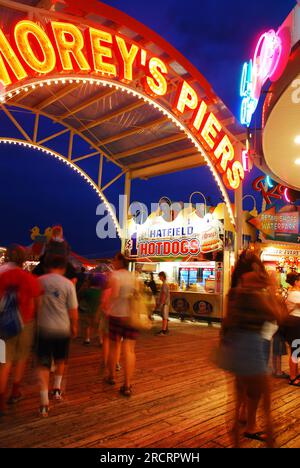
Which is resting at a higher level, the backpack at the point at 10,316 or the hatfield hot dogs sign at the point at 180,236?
the hatfield hot dogs sign at the point at 180,236

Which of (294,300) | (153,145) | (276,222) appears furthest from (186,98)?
(276,222)

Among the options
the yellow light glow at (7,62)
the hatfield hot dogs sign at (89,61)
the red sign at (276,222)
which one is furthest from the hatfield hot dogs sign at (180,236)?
the yellow light glow at (7,62)

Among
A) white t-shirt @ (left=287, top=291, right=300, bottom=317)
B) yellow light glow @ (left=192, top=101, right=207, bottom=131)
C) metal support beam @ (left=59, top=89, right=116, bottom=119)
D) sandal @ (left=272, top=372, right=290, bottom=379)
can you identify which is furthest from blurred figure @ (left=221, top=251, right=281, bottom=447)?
metal support beam @ (left=59, top=89, right=116, bottom=119)

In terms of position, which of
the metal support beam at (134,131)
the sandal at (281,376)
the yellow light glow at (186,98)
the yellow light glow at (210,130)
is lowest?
the sandal at (281,376)

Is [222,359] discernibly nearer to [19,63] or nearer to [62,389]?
[62,389]

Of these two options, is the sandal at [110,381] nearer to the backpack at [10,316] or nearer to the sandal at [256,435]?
the backpack at [10,316]

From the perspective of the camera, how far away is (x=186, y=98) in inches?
367

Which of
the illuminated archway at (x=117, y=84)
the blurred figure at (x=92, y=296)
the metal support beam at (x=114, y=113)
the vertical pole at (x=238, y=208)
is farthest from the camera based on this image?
the vertical pole at (x=238, y=208)

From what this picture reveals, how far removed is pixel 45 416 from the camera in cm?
397

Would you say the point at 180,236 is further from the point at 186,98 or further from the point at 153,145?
the point at 186,98

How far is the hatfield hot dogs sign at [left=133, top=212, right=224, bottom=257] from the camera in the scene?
1329 cm

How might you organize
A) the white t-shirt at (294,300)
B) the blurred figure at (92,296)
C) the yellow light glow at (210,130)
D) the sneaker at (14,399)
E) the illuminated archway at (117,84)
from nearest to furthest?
the sneaker at (14,399)
the white t-shirt at (294,300)
the illuminated archway at (117,84)
the blurred figure at (92,296)
the yellow light glow at (210,130)

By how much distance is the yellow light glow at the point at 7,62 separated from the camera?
5.87 m

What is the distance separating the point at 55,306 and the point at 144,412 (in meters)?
1.61
